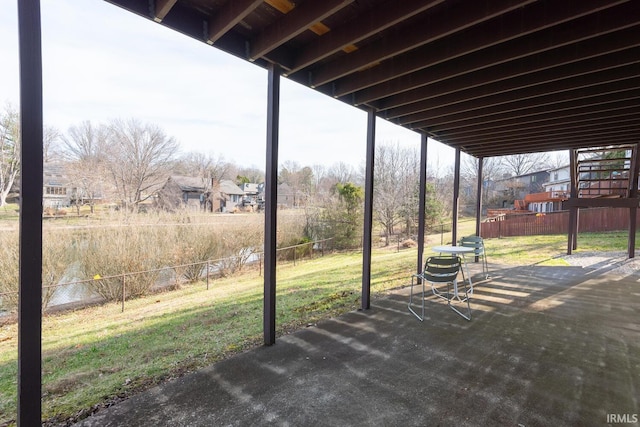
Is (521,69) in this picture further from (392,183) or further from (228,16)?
(392,183)

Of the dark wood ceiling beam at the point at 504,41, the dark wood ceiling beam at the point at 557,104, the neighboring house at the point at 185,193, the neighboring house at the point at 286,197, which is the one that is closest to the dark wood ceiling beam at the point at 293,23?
the dark wood ceiling beam at the point at 504,41

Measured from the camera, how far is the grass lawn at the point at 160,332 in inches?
96.0

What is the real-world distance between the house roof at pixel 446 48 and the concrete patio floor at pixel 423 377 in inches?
97.4

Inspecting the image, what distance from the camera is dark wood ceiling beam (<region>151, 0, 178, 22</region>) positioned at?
1.84 meters

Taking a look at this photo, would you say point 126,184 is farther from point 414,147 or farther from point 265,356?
point 414,147

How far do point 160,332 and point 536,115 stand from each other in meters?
5.81

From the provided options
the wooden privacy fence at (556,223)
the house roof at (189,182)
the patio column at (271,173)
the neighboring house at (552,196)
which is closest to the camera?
the patio column at (271,173)

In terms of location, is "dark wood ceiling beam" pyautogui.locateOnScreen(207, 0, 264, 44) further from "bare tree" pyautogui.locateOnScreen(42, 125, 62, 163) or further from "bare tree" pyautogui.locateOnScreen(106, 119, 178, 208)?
"bare tree" pyautogui.locateOnScreen(42, 125, 62, 163)

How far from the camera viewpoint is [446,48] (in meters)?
2.48

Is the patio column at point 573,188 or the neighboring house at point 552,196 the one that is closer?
the patio column at point 573,188

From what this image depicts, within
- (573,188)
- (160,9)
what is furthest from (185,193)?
(573,188)

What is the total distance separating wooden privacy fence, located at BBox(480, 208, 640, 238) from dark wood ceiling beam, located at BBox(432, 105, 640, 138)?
10.4 meters

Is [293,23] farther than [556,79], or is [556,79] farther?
[556,79]

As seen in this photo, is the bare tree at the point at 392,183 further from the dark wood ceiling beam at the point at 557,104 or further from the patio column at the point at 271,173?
the patio column at the point at 271,173
